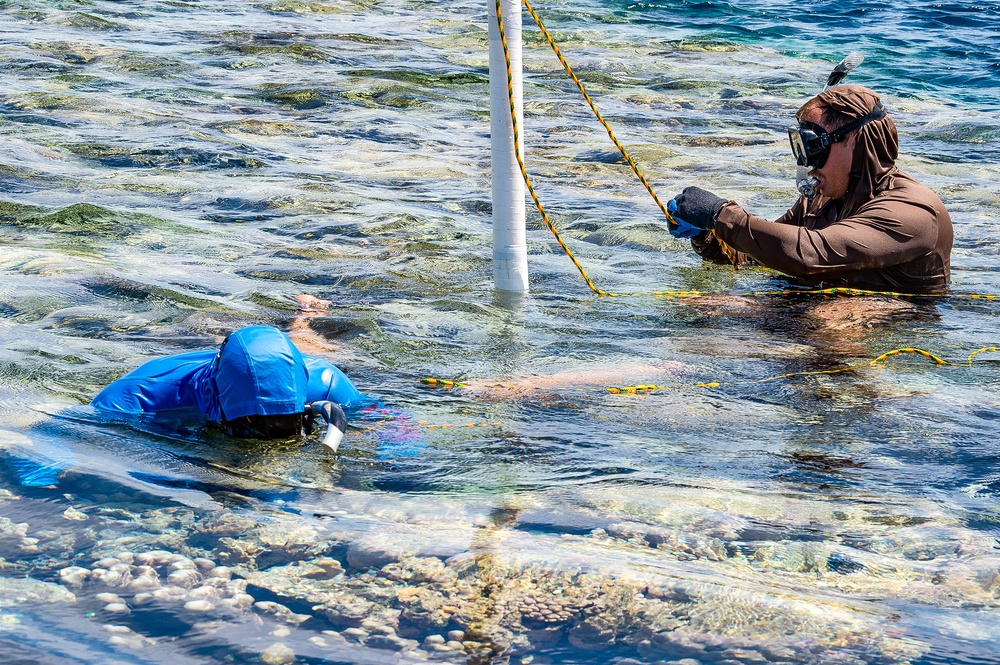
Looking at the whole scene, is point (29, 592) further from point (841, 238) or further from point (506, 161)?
point (841, 238)

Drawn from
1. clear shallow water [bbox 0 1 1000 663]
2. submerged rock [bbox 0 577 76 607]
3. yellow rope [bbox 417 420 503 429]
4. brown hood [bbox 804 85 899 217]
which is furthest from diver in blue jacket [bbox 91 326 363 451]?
brown hood [bbox 804 85 899 217]

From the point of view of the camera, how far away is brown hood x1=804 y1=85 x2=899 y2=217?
5266 millimetres

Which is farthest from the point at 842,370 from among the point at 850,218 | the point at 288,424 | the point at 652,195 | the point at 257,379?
the point at 257,379

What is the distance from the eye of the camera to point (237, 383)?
12.8 ft

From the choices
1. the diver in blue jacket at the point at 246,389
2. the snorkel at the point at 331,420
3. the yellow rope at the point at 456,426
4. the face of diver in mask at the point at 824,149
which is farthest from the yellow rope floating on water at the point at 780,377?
the snorkel at the point at 331,420

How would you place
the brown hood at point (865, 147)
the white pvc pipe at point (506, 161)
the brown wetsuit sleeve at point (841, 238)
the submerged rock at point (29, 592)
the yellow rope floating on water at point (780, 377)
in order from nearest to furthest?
the submerged rock at point (29, 592), the yellow rope floating on water at point (780, 377), the brown wetsuit sleeve at point (841, 238), the white pvc pipe at point (506, 161), the brown hood at point (865, 147)

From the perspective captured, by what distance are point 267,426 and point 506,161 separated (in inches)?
79.5

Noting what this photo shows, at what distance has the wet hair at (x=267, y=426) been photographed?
3.94 meters

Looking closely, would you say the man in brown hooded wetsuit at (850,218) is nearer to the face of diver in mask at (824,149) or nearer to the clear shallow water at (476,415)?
the face of diver in mask at (824,149)

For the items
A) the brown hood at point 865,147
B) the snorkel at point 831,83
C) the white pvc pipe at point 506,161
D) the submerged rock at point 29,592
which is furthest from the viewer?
the snorkel at point 831,83

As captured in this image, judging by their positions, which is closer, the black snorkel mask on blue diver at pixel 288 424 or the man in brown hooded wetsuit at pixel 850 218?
the black snorkel mask on blue diver at pixel 288 424

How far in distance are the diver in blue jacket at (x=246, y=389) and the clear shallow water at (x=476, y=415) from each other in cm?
12

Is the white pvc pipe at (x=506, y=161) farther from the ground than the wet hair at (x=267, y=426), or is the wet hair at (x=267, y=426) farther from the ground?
the white pvc pipe at (x=506, y=161)

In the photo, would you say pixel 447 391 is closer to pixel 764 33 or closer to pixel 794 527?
pixel 794 527
